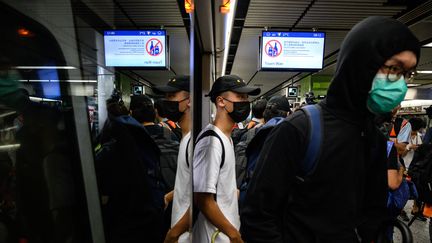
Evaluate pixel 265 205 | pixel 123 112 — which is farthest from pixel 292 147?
pixel 123 112

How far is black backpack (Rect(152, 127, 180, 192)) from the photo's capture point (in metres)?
1.26

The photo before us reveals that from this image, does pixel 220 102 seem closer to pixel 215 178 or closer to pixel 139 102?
pixel 215 178

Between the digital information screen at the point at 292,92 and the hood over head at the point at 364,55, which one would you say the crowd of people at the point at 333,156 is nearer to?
the hood over head at the point at 364,55

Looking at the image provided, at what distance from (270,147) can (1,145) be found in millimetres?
808

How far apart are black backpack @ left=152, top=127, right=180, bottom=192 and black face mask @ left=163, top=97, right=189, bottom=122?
7cm

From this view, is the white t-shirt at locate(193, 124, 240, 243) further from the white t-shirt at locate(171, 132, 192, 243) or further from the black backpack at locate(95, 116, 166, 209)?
the black backpack at locate(95, 116, 166, 209)

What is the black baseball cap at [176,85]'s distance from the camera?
3.77ft

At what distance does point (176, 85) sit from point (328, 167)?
729 millimetres

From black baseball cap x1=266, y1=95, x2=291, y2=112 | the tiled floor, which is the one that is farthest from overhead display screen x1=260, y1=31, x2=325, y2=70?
the tiled floor

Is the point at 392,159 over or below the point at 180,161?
below

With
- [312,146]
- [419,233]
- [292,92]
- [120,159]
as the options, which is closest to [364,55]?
[312,146]

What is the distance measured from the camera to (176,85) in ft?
4.00

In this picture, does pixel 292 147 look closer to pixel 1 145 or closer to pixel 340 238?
pixel 340 238

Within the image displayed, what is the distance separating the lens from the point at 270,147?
991mm
